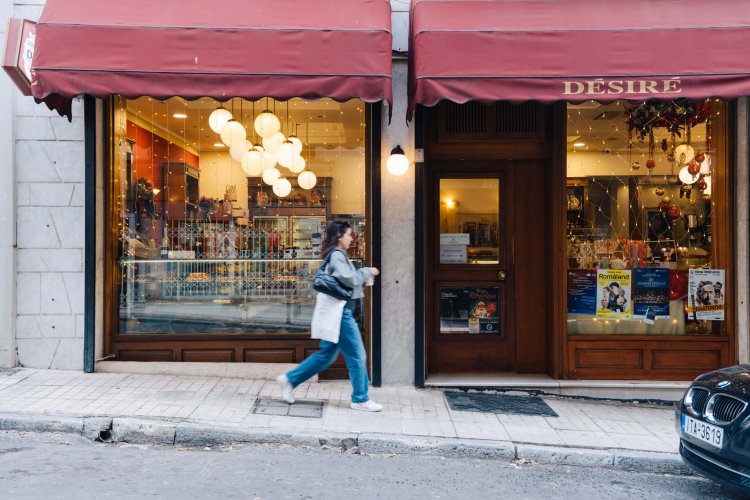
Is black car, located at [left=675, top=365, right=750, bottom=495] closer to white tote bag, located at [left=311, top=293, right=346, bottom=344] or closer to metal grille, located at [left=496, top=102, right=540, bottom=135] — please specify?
white tote bag, located at [left=311, top=293, right=346, bottom=344]

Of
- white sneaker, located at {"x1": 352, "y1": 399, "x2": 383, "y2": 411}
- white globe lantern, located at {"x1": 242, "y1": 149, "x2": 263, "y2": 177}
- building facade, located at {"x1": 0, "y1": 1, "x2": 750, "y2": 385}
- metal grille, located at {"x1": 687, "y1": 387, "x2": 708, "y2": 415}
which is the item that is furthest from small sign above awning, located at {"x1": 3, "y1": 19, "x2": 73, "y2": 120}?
metal grille, located at {"x1": 687, "y1": 387, "x2": 708, "y2": 415}

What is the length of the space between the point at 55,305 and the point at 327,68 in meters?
4.12

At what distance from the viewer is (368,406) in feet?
21.4

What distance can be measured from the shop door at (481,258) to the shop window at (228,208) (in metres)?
1.00

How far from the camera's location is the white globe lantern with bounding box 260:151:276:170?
8008mm

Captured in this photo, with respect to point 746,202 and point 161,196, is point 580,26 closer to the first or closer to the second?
point 746,202

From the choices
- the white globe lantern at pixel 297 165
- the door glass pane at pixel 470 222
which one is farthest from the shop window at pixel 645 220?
the white globe lantern at pixel 297 165

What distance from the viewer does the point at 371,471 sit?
16.9 feet

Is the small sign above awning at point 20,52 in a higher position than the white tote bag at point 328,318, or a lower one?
higher

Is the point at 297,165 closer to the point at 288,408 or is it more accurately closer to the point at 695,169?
the point at 288,408

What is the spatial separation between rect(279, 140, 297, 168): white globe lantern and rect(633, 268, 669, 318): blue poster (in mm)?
4319

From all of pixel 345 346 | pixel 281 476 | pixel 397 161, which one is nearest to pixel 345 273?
pixel 345 346

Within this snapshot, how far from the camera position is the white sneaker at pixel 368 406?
652 centimetres

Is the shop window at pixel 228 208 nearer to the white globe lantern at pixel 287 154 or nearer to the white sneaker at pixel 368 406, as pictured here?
the white globe lantern at pixel 287 154
